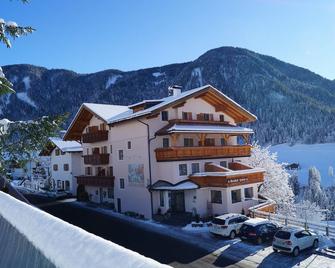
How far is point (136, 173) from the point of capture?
3809 cm

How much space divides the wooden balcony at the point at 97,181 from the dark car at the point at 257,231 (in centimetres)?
1983

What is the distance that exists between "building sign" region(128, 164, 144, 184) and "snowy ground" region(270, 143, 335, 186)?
131811 mm

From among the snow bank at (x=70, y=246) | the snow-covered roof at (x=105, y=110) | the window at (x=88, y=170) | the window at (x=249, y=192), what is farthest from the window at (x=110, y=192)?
the snow bank at (x=70, y=246)

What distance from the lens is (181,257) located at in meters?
23.5

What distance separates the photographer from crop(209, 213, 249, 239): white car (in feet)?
89.8

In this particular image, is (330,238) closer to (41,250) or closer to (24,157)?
(24,157)

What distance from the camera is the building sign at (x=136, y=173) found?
3731 cm

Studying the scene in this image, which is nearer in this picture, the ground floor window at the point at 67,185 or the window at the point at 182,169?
the window at the point at 182,169

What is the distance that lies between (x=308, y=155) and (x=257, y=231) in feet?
544

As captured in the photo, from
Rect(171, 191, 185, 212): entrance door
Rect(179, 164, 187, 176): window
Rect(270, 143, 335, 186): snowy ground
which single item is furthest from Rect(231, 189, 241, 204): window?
Rect(270, 143, 335, 186): snowy ground

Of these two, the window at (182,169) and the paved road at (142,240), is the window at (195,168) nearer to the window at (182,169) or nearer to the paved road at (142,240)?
the window at (182,169)

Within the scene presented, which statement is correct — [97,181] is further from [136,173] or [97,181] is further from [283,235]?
[283,235]

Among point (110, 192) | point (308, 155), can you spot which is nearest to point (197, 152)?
point (110, 192)

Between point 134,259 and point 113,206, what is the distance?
41.1m
